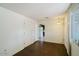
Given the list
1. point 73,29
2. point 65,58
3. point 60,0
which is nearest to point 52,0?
point 60,0

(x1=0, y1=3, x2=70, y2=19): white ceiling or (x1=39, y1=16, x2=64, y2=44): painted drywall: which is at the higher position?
(x1=0, y1=3, x2=70, y2=19): white ceiling

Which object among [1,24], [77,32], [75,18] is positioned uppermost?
[75,18]

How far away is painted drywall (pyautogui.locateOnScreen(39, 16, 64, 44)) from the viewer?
8.34 m

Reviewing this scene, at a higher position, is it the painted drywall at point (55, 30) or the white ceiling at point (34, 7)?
the white ceiling at point (34, 7)

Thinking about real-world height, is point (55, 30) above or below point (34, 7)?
below

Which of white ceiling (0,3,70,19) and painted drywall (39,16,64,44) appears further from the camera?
painted drywall (39,16,64,44)

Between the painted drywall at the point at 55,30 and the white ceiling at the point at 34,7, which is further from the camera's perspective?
the painted drywall at the point at 55,30

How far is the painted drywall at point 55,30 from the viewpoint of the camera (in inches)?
328

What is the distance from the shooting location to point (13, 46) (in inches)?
174

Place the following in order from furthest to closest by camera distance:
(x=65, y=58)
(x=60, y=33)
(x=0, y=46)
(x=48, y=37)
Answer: (x=48, y=37)
(x=60, y=33)
(x=0, y=46)
(x=65, y=58)

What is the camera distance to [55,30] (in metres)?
8.64

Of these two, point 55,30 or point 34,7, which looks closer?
point 34,7

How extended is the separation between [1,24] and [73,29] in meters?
3.00

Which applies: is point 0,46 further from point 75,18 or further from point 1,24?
point 75,18
